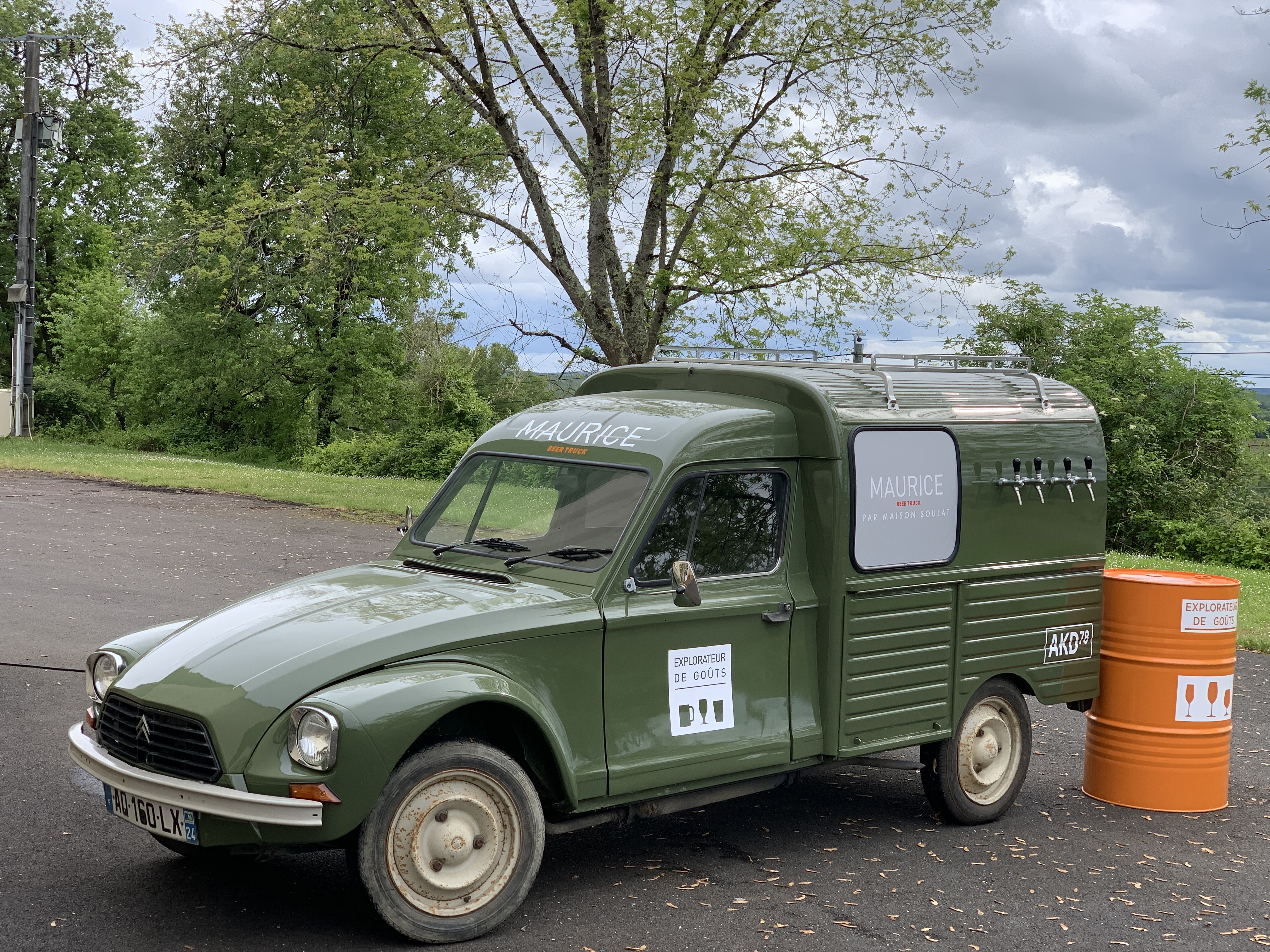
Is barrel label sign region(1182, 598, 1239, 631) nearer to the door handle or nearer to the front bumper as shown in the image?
the door handle

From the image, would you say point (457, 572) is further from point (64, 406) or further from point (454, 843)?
point (64, 406)

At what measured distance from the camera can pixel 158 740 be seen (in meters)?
4.80

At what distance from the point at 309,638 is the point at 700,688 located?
5.56ft

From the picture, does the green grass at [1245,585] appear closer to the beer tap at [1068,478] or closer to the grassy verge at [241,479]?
the beer tap at [1068,478]

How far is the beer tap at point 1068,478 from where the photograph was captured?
712 cm

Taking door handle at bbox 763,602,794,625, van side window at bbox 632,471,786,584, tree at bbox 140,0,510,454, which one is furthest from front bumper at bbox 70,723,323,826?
tree at bbox 140,0,510,454

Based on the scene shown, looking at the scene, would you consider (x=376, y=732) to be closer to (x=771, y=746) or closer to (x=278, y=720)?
(x=278, y=720)

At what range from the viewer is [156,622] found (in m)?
10.5

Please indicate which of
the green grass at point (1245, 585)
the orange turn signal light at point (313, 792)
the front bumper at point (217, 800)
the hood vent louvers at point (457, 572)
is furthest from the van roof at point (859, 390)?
the green grass at point (1245, 585)

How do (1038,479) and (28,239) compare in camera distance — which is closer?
(1038,479)

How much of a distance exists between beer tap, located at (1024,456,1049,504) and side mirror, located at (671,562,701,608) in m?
2.47

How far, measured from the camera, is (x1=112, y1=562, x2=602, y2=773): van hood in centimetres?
464

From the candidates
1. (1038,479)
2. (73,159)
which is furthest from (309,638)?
(73,159)

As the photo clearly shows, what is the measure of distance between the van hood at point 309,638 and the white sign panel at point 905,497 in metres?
1.57
